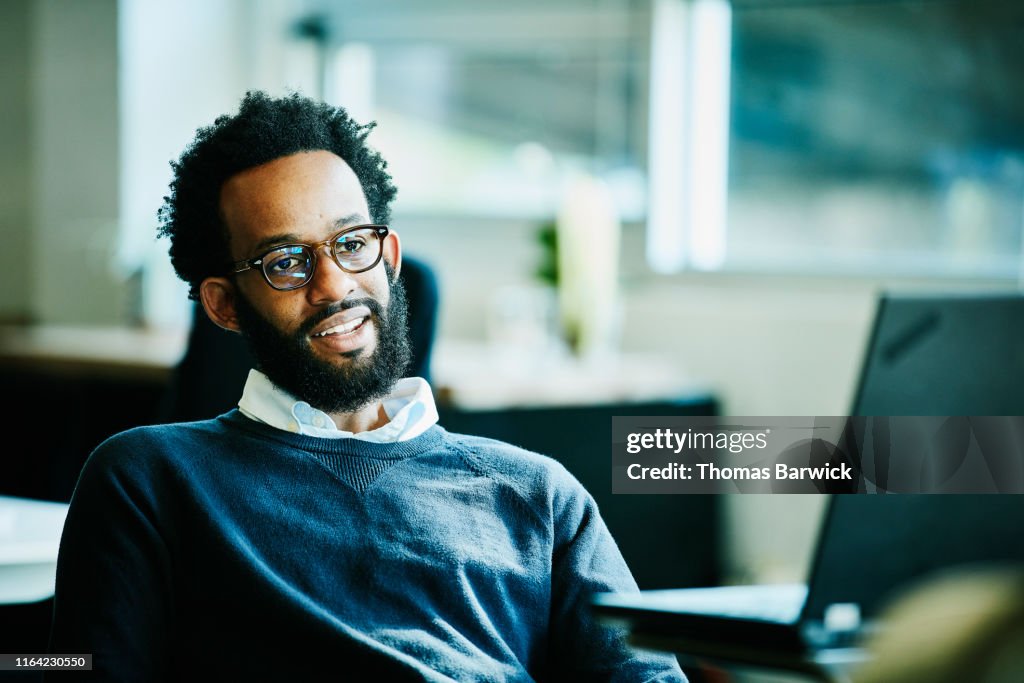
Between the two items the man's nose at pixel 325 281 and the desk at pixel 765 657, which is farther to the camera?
the man's nose at pixel 325 281

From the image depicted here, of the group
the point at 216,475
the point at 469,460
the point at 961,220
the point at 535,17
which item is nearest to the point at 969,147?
the point at 961,220

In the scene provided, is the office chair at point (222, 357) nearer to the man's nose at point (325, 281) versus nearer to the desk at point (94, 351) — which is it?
the man's nose at point (325, 281)

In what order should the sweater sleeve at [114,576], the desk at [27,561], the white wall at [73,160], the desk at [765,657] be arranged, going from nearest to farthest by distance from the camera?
the desk at [765,657]
the sweater sleeve at [114,576]
the desk at [27,561]
the white wall at [73,160]

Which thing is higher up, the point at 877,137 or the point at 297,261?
the point at 877,137

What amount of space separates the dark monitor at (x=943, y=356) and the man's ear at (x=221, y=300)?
0.59 m

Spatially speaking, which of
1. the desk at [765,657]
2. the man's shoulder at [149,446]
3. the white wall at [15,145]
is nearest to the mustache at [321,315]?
the man's shoulder at [149,446]

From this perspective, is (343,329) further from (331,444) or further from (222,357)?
(222,357)

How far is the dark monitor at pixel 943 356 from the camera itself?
0.87 m

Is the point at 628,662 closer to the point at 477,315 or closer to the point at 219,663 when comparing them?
the point at 219,663

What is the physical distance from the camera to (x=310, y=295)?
1092mm

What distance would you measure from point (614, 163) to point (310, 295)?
2141mm

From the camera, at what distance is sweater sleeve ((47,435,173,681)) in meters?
0.96

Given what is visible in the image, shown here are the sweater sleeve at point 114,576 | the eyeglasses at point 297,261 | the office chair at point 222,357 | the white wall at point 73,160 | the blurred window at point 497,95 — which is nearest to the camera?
the sweater sleeve at point 114,576

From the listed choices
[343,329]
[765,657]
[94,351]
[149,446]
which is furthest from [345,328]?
[94,351]
